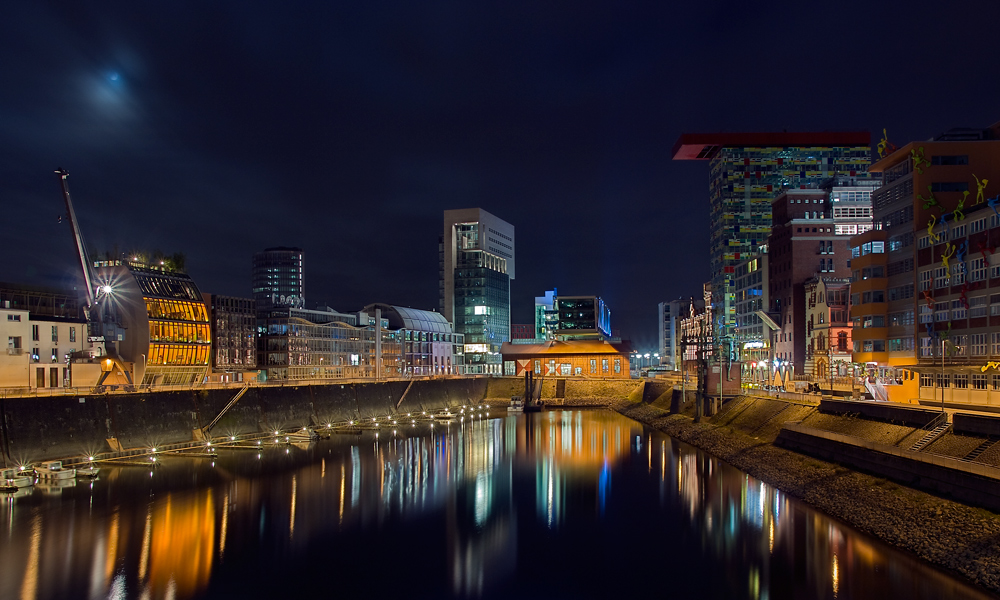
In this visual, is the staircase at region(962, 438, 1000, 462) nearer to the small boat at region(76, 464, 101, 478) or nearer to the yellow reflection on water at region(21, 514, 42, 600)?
the yellow reflection on water at region(21, 514, 42, 600)

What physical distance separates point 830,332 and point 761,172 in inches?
3363

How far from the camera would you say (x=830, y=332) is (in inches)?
3556

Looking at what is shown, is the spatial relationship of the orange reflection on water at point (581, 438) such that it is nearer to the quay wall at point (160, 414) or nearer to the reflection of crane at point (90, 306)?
the quay wall at point (160, 414)

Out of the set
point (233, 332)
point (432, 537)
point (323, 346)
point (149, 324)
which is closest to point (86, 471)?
point (149, 324)

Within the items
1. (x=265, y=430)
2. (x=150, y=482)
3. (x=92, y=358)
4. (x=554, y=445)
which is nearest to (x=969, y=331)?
(x=554, y=445)

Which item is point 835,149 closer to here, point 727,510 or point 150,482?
point 727,510

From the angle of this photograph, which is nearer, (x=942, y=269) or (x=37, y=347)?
(x=942, y=269)

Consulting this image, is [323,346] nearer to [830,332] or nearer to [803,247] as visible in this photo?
[803,247]

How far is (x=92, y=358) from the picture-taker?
7744 centimetres

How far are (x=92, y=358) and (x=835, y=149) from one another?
15719 centimetres

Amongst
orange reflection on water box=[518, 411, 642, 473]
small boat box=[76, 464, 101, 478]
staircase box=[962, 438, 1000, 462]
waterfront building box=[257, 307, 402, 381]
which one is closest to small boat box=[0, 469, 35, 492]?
small boat box=[76, 464, 101, 478]

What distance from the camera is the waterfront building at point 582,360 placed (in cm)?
14425

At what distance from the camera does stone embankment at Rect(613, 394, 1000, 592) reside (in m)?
31.8

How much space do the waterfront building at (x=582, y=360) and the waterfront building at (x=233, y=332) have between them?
174ft
